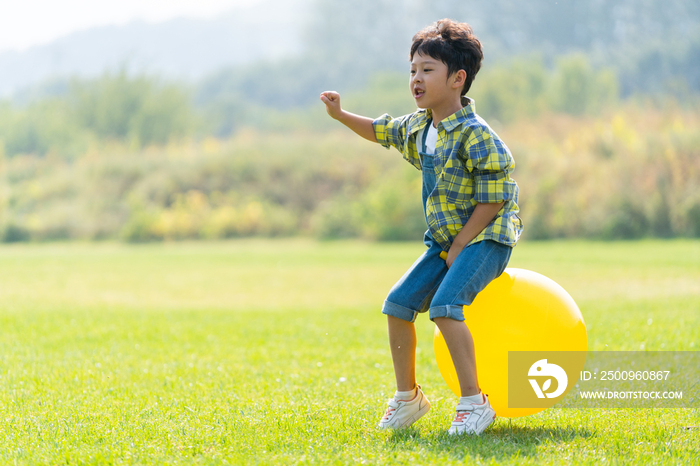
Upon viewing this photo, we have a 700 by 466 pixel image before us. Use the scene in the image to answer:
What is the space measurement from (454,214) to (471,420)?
0.97m

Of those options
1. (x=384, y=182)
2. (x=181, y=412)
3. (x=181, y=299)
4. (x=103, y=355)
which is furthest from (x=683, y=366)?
(x=384, y=182)

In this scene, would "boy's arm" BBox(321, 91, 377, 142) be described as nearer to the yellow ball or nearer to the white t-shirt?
the white t-shirt

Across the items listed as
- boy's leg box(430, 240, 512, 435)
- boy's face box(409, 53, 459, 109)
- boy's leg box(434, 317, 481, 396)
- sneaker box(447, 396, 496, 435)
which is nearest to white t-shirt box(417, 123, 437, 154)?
boy's face box(409, 53, 459, 109)

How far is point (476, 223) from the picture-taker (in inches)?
127

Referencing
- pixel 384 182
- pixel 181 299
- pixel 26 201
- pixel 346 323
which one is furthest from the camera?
pixel 26 201

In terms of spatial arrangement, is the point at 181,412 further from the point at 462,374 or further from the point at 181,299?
the point at 181,299

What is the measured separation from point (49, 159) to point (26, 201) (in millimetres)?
7525

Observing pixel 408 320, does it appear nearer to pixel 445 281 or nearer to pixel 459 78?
pixel 445 281

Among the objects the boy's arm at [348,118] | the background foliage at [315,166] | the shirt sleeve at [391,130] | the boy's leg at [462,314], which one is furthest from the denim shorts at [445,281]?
the background foliage at [315,166]

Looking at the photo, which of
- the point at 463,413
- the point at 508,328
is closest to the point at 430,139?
the point at 508,328

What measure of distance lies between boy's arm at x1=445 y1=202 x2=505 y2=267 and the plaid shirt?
3 cm

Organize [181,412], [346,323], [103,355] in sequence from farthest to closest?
[346,323], [103,355], [181,412]

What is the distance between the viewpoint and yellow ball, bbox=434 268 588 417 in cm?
338

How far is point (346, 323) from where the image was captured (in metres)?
8.18
